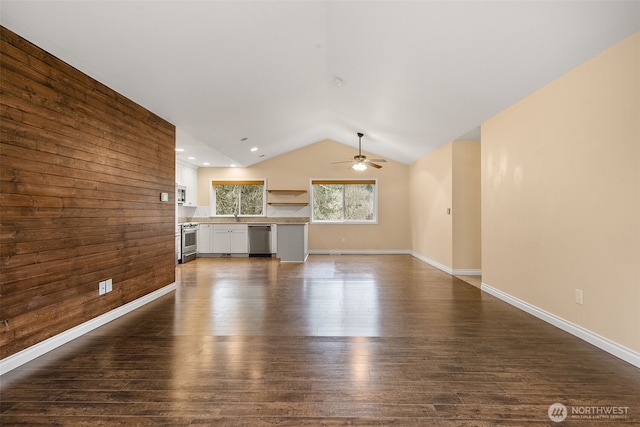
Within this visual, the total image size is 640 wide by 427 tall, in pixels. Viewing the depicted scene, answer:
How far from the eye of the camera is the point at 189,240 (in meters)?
7.34

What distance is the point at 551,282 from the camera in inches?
123

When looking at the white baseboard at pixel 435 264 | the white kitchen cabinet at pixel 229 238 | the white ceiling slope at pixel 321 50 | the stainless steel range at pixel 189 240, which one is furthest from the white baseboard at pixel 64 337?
the white baseboard at pixel 435 264

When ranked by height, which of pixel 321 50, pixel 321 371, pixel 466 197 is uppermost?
pixel 321 50

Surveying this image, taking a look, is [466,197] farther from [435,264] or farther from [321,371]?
[321,371]

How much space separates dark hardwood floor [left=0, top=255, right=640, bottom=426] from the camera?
1741 mm

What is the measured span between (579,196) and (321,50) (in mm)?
2947

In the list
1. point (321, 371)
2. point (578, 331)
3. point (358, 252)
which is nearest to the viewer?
point (321, 371)

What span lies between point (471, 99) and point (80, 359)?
4.66m

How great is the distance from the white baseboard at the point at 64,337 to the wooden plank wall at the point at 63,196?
0.14ft

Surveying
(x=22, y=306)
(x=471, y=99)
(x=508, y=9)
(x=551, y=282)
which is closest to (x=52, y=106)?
(x=22, y=306)

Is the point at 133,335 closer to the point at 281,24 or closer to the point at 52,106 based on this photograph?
the point at 52,106

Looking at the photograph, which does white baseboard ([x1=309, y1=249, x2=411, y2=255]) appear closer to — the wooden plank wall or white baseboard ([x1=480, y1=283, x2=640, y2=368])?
white baseboard ([x1=480, y1=283, x2=640, y2=368])

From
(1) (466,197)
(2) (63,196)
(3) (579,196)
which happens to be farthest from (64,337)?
(1) (466,197)

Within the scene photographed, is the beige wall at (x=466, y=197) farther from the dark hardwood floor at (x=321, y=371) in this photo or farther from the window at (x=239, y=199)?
the window at (x=239, y=199)
